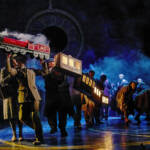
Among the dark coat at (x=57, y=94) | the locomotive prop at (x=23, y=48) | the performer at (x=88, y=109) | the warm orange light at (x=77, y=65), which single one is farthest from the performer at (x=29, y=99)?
the performer at (x=88, y=109)

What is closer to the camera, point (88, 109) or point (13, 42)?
point (13, 42)

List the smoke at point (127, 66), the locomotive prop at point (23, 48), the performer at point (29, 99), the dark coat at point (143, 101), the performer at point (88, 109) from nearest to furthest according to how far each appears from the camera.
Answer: the performer at point (29, 99), the locomotive prop at point (23, 48), the performer at point (88, 109), the dark coat at point (143, 101), the smoke at point (127, 66)

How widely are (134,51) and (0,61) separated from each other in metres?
5.81

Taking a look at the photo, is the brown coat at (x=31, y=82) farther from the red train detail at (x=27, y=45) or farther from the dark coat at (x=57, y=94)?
the dark coat at (x=57, y=94)

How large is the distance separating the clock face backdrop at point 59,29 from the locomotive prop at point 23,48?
6623 mm

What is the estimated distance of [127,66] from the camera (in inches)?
466

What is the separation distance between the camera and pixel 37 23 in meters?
10.8

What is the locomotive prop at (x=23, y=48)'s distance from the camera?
3795 mm

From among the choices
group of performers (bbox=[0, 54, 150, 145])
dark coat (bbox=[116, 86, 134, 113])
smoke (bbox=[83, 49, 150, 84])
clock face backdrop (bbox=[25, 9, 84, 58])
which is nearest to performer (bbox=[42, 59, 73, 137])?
group of performers (bbox=[0, 54, 150, 145])

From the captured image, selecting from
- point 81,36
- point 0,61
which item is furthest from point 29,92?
point 81,36

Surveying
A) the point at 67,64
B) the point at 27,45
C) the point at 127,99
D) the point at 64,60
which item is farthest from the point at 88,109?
the point at 27,45

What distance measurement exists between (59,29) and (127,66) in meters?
3.49

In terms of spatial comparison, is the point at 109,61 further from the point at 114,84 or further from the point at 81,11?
the point at 81,11

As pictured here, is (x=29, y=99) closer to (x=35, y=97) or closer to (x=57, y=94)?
(x=35, y=97)
